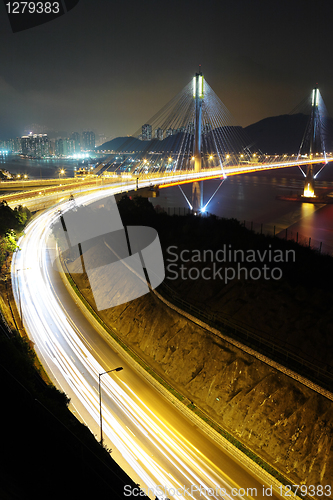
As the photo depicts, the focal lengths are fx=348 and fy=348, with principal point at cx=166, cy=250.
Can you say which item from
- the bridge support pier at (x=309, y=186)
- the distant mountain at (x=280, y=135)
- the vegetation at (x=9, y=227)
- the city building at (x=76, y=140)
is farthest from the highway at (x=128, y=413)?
the city building at (x=76, y=140)

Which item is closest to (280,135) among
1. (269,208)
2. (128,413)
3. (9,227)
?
(269,208)

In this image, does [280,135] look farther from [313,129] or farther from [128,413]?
[128,413]

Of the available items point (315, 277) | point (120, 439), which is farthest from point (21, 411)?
point (315, 277)

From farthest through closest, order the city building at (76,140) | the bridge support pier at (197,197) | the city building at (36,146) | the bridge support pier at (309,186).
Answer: the city building at (76,140) < the city building at (36,146) < the bridge support pier at (309,186) < the bridge support pier at (197,197)

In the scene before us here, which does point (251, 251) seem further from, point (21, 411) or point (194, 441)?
point (21, 411)

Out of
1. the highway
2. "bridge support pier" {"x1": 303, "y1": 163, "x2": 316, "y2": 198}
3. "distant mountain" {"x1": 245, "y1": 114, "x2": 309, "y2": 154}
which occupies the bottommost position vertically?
the highway

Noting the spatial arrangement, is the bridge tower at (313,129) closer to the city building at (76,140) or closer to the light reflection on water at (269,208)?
the light reflection on water at (269,208)

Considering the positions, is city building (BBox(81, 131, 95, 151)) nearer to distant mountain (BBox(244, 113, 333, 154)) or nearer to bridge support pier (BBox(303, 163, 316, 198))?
distant mountain (BBox(244, 113, 333, 154))

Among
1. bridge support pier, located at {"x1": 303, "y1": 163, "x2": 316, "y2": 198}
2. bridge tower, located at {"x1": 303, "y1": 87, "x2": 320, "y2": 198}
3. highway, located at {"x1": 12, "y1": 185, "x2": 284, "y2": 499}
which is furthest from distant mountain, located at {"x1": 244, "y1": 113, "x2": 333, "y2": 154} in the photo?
highway, located at {"x1": 12, "y1": 185, "x2": 284, "y2": 499}
